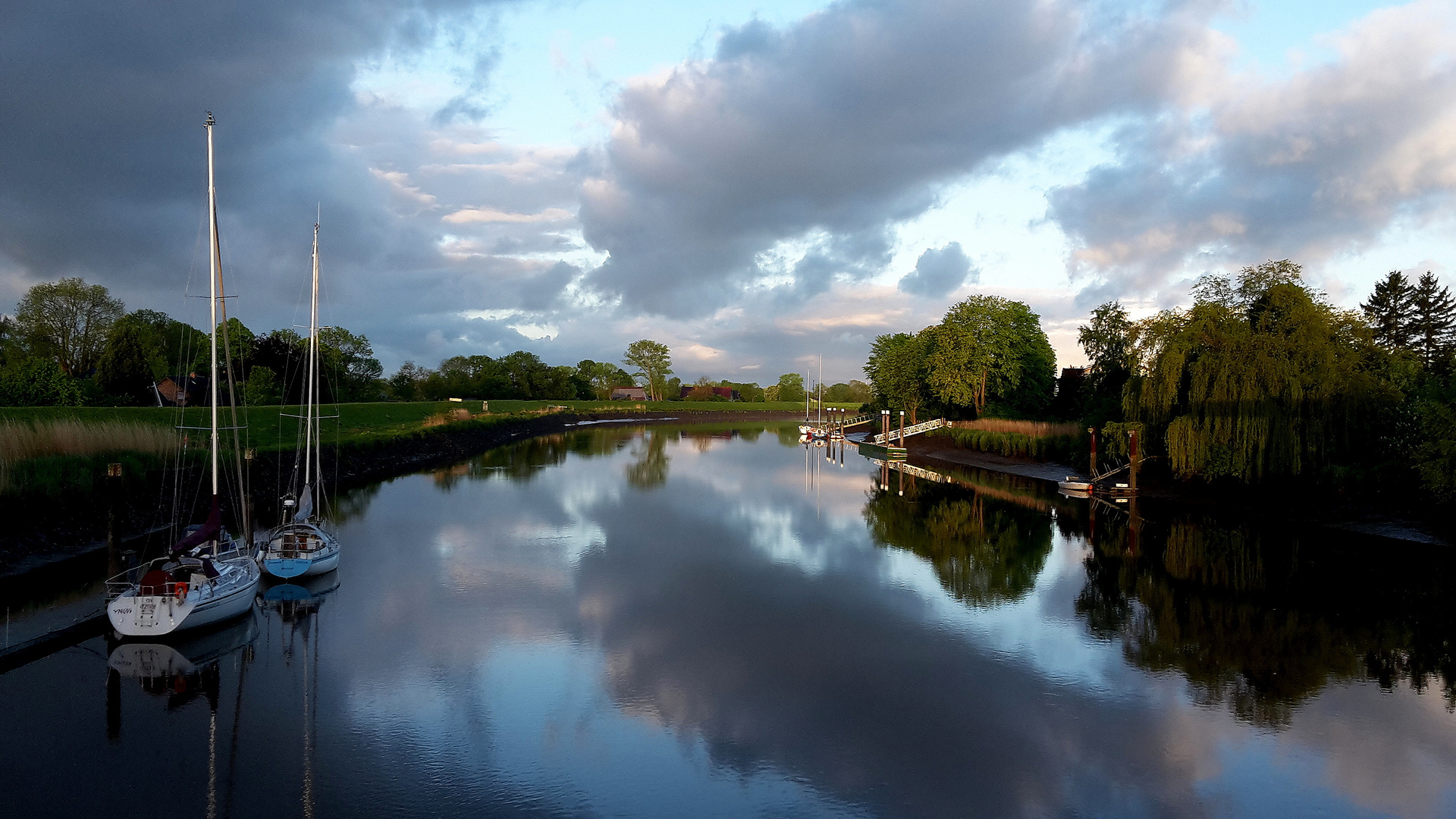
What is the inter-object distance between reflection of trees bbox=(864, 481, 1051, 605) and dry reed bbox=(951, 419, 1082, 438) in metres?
12.8

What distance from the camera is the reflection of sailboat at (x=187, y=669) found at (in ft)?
33.3

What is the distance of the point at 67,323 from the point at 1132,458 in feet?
251

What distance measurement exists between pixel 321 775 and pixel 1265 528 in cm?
2685

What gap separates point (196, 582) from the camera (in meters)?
13.2

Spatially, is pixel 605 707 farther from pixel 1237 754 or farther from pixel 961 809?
pixel 1237 754

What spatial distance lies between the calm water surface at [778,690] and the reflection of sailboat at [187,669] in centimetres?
7

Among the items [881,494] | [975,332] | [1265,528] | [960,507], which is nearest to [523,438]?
[975,332]

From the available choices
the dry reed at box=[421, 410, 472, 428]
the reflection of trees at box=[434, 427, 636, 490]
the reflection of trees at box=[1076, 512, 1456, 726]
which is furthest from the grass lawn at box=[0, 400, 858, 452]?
the reflection of trees at box=[1076, 512, 1456, 726]

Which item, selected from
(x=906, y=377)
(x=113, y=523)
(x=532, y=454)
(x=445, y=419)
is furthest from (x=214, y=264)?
(x=906, y=377)

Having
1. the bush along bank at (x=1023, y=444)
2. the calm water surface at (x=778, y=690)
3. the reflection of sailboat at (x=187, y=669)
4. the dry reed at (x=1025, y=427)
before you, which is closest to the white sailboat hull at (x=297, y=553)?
the calm water surface at (x=778, y=690)

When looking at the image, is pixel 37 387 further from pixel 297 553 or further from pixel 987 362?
pixel 987 362

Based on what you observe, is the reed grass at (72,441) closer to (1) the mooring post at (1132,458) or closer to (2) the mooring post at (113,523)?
(2) the mooring post at (113,523)

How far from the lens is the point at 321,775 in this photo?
8.80 metres

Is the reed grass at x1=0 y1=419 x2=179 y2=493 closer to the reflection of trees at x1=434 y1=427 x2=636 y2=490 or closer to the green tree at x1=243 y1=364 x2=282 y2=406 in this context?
the reflection of trees at x1=434 y1=427 x2=636 y2=490
